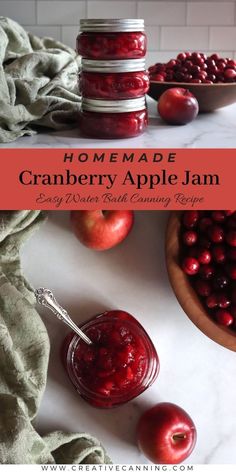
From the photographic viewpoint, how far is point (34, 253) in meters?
0.89

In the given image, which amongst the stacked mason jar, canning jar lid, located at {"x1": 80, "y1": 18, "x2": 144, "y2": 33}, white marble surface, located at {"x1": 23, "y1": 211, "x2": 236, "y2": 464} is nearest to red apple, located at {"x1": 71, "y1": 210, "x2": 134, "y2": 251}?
white marble surface, located at {"x1": 23, "y1": 211, "x2": 236, "y2": 464}

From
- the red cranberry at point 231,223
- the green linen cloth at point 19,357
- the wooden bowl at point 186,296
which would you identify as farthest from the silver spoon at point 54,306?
the red cranberry at point 231,223

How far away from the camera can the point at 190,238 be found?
84 cm

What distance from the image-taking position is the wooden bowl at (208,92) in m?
0.83

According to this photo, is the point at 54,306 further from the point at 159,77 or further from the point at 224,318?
the point at 159,77

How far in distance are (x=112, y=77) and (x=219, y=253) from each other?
0.90 ft

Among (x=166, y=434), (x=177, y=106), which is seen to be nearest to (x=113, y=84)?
(x=177, y=106)

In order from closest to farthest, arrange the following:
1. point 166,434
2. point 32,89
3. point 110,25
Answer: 1. point 110,25
2. point 32,89
3. point 166,434

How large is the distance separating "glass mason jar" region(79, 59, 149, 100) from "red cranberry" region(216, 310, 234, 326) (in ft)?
1.01

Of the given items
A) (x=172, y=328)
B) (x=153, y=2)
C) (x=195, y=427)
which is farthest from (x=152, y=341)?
(x=153, y=2)

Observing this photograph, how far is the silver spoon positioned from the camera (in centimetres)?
84

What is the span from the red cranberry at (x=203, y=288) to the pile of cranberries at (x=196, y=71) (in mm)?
273

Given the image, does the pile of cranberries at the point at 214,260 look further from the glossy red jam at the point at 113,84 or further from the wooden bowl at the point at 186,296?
the glossy red jam at the point at 113,84

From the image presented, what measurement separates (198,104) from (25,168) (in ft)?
0.97
